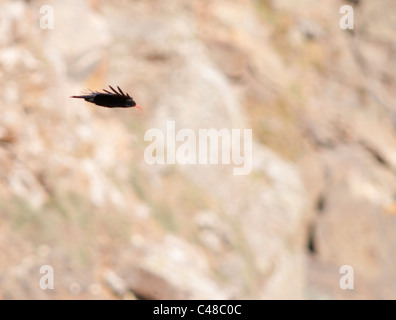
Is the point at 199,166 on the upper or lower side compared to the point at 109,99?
upper

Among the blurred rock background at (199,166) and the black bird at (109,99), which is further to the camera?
the blurred rock background at (199,166)

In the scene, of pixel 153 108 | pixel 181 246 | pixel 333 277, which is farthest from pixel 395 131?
pixel 181 246

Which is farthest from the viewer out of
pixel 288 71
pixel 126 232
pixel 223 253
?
pixel 288 71

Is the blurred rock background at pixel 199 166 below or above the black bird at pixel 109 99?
above

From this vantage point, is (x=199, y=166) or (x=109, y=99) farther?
(x=199, y=166)

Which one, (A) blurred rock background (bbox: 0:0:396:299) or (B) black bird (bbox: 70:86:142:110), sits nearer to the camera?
(B) black bird (bbox: 70:86:142:110)

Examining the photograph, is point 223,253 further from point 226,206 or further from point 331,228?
point 331,228

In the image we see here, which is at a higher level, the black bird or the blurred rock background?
the blurred rock background
